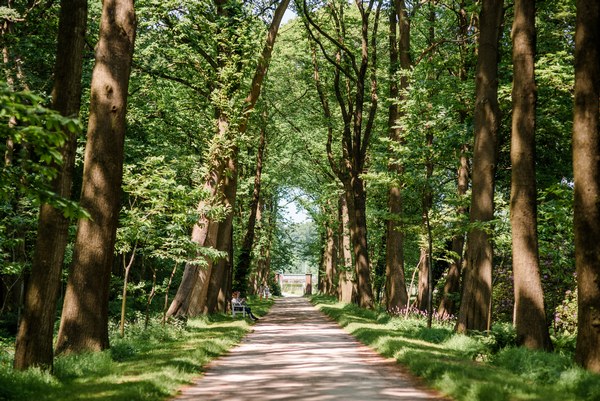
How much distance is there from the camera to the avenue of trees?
9.06 metres

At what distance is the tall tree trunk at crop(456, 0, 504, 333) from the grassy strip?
88 cm

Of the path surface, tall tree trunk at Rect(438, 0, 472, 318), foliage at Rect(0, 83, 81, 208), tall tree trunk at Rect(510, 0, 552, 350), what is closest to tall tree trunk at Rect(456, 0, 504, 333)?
the path surface

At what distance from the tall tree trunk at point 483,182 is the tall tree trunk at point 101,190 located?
→ 323 inches

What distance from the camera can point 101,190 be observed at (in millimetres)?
10797

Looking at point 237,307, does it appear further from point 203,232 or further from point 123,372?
point 123,372

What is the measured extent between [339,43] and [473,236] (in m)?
14.1

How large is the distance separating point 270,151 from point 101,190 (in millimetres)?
28677

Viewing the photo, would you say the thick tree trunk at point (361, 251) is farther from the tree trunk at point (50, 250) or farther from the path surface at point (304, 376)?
the tree trunk at point (50, 250)

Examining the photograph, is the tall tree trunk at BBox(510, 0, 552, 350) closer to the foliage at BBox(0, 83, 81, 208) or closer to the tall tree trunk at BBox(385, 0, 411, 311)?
the foliage at BBox(0, 83, 81, 208)

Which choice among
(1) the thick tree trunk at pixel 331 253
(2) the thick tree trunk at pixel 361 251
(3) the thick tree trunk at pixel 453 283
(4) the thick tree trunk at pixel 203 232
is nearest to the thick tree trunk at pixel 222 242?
(4) the thick tree trunk at pixel 203 232

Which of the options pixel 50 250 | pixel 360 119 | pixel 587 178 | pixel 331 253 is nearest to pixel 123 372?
pixel 50 250

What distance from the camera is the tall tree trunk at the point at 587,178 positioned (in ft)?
29.2

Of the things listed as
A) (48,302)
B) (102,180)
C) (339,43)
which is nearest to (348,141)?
(339,43)

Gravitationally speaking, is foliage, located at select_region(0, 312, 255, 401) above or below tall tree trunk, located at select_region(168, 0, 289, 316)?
below
